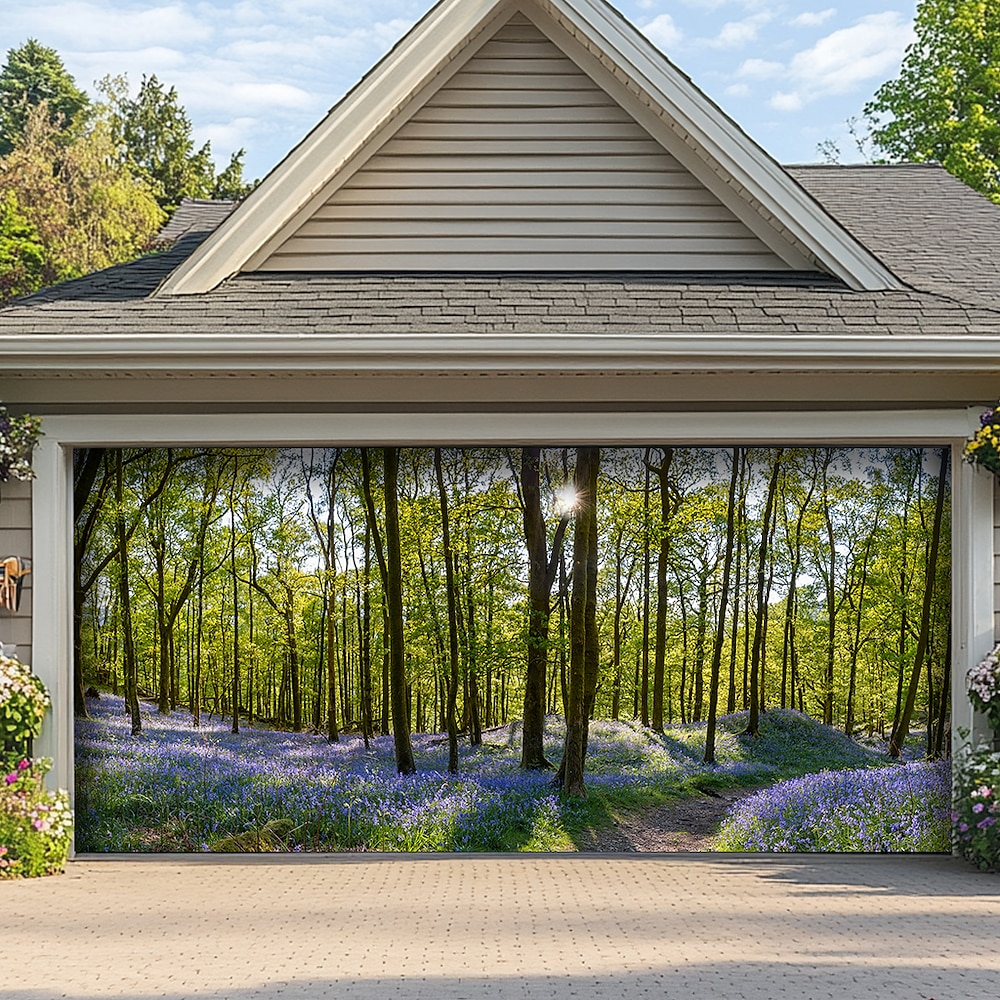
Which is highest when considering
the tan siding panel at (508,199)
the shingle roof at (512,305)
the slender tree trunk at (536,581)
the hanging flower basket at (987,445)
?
the tan siding panel at (508,199)

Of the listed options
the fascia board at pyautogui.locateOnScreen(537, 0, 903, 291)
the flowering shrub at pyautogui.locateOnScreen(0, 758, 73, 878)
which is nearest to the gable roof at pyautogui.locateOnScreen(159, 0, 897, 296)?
the fascia board at pyautogui.locateOnScreen(537, 0, 903, 291)

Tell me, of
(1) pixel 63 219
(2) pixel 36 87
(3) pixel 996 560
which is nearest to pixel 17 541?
(3) pixel 996 560

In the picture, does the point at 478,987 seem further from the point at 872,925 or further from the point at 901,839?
the point at 901,839

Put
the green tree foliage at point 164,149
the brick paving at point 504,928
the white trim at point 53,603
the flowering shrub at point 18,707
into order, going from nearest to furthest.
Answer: the brick paving at point 504,928 → the flowering shrub at point 18,707 → the white trim at point 53,603 → the green tree foliage at point 164,149

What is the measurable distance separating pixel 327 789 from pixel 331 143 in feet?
13.9

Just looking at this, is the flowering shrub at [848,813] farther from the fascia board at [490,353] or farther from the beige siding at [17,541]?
the beige siding at [17,541]

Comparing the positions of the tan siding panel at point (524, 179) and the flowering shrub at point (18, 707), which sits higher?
the tan siding panel at point (524, 179)

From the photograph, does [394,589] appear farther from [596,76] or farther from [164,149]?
[164,149]

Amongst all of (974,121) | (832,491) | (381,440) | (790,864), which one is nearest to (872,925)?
(790,864)

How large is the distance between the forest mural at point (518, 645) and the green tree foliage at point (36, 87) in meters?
37.9

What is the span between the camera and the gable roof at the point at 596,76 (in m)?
7.78

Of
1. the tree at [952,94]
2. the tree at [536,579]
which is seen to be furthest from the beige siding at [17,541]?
the tree at [952,94]

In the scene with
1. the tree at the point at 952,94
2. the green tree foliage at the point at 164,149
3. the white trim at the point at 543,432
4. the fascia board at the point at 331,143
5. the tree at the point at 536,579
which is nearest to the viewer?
the white trim at the point at 543,432

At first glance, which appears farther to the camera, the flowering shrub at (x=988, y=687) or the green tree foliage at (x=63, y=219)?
the green tree foliage at (x=63, y=219)
